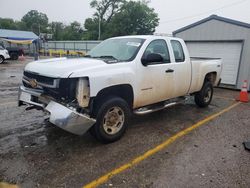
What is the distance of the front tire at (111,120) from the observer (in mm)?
3607

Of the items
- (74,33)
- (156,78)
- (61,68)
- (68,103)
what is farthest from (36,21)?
(68,103)

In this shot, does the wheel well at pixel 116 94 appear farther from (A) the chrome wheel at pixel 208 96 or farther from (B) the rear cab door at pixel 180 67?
(A) the chrome wheel at pixel 208 96

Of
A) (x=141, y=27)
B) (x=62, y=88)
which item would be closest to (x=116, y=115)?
(x=62, y=88)

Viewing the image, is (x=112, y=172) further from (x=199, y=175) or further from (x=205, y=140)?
(x=205, y=140)

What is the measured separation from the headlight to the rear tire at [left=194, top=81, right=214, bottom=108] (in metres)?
4.14

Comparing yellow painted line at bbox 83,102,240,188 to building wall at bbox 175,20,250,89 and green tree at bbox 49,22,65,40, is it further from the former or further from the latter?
green tree at bbox 49,22,65,40

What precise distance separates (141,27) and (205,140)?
43.8m

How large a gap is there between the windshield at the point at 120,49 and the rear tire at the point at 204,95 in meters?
2.94

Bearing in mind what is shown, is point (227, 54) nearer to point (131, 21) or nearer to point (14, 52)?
point (14, 52)

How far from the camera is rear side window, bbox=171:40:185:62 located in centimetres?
514

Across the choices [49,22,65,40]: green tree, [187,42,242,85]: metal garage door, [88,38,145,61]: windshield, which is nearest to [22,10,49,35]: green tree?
[49,22,65,40]: green tree

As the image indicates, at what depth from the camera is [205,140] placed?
13.9 feet

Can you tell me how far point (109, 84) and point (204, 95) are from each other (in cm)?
398

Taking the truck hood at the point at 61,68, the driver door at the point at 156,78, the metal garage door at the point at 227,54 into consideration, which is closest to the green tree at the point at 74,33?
the metal garage door at the point at 227,54
